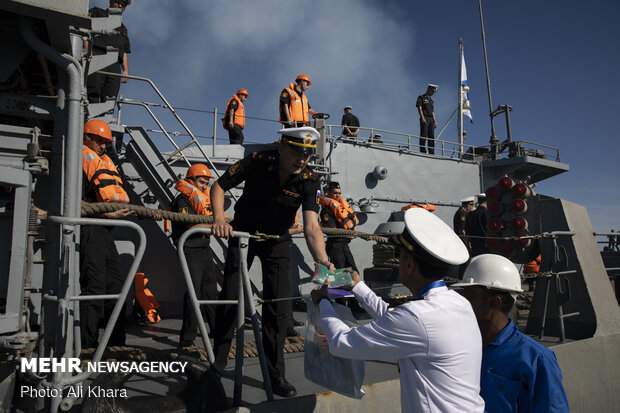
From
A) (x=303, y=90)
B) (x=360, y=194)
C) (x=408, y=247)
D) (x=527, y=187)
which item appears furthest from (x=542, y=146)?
(x=408, y=247)

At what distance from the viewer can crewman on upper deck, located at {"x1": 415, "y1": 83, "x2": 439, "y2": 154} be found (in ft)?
41.7

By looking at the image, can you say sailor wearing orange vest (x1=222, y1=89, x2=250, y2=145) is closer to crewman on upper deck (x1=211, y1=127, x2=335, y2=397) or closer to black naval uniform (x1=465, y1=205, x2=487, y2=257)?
black naval uniform (x1=465, y1=205, x2=487, y2=257)

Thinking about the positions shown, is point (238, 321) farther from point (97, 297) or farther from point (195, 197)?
point (195, 197)

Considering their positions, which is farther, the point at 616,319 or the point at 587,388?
the point at 616,319

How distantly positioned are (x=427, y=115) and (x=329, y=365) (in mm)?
11805

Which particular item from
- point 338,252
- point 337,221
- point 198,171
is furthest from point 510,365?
point 337,221

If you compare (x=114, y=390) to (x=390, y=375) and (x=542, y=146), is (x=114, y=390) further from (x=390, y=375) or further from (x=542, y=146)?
(x=542, y=146)

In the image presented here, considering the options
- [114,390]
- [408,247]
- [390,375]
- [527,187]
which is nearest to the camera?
[408,247]

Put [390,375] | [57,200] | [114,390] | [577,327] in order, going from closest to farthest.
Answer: [114,390] → [57,200] → [390,375] → [577,327]

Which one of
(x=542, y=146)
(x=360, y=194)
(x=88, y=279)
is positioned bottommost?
(x=88, y=279)

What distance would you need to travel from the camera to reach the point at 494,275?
239cm

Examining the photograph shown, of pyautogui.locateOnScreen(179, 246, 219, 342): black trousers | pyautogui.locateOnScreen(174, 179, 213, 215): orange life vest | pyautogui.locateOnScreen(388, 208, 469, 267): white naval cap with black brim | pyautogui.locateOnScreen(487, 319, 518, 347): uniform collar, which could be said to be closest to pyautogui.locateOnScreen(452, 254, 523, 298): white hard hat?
pyautogui.locateOnScreen(487, 319, 518, 347): uniform collar

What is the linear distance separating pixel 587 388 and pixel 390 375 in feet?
7.85

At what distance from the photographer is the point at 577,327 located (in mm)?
4719
